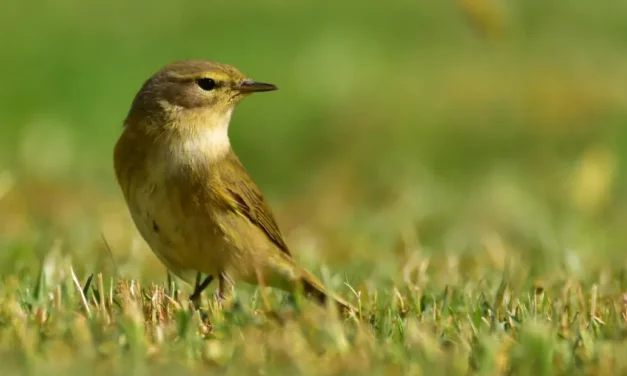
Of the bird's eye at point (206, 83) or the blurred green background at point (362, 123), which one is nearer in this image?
the bird's eye at point (206, 83)

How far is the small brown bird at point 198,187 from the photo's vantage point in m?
5.34

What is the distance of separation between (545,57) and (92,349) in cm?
1077

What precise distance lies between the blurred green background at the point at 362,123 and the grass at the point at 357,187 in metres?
0.03

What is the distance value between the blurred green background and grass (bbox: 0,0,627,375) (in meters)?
0.03

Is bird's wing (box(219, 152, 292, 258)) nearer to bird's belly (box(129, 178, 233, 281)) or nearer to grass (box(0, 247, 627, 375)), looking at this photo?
bird's belly (box(129, 178, 233, 281))

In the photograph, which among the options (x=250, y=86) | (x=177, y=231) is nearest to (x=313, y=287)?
(x=177, y=231)

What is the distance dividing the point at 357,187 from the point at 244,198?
4.34 m

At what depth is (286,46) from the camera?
13.8 m

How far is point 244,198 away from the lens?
5.68 meters

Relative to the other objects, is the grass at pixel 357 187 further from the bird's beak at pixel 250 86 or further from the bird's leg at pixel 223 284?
the bird's beak at pixel 250 86

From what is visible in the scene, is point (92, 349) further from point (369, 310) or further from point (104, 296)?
point (369, 310)

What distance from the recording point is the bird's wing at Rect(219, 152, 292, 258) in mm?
5557

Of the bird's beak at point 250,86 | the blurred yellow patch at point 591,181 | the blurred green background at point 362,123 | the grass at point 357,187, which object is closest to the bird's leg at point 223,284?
the grass at point 357,187

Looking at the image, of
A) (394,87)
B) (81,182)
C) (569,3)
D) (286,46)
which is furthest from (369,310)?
(569,3)
